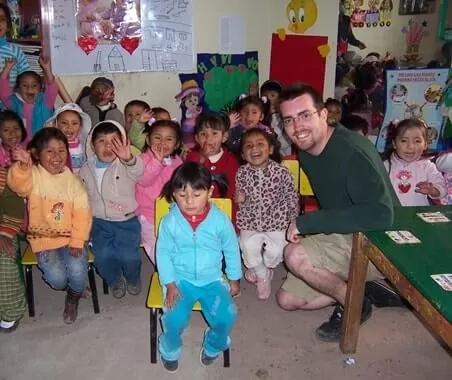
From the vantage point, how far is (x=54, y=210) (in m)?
2.57

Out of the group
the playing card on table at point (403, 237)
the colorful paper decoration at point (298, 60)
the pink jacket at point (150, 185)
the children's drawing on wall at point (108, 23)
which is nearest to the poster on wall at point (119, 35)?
the children's drawing on wall at point (108, 23)

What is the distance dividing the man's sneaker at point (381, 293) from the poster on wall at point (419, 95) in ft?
7.73

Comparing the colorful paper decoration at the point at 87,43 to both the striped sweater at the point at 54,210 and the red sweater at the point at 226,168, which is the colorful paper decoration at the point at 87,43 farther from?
the striped sweater at the point at 54,210

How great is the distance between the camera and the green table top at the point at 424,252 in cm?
155

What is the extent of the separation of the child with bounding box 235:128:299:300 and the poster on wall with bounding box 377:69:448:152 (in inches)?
91.6

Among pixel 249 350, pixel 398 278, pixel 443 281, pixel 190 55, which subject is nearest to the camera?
pixel 443 281

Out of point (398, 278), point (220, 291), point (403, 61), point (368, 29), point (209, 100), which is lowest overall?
point (220, 291)

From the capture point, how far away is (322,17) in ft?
15.5

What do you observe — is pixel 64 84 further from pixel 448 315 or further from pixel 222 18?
pixel 448 315

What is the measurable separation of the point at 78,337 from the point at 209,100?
283cm

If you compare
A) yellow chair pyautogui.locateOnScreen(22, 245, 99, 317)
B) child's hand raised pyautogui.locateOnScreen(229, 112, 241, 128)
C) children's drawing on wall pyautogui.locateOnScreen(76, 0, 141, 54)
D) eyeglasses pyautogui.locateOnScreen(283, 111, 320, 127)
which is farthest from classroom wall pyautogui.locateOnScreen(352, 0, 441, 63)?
yellow chair pyautogui.locateOnScreen(22, 245, 99, 317)

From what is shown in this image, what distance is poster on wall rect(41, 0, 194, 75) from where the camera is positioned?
412cm

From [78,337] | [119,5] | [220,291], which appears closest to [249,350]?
[220,291]

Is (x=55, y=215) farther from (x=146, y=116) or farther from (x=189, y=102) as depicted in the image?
(x=189, y=102)
